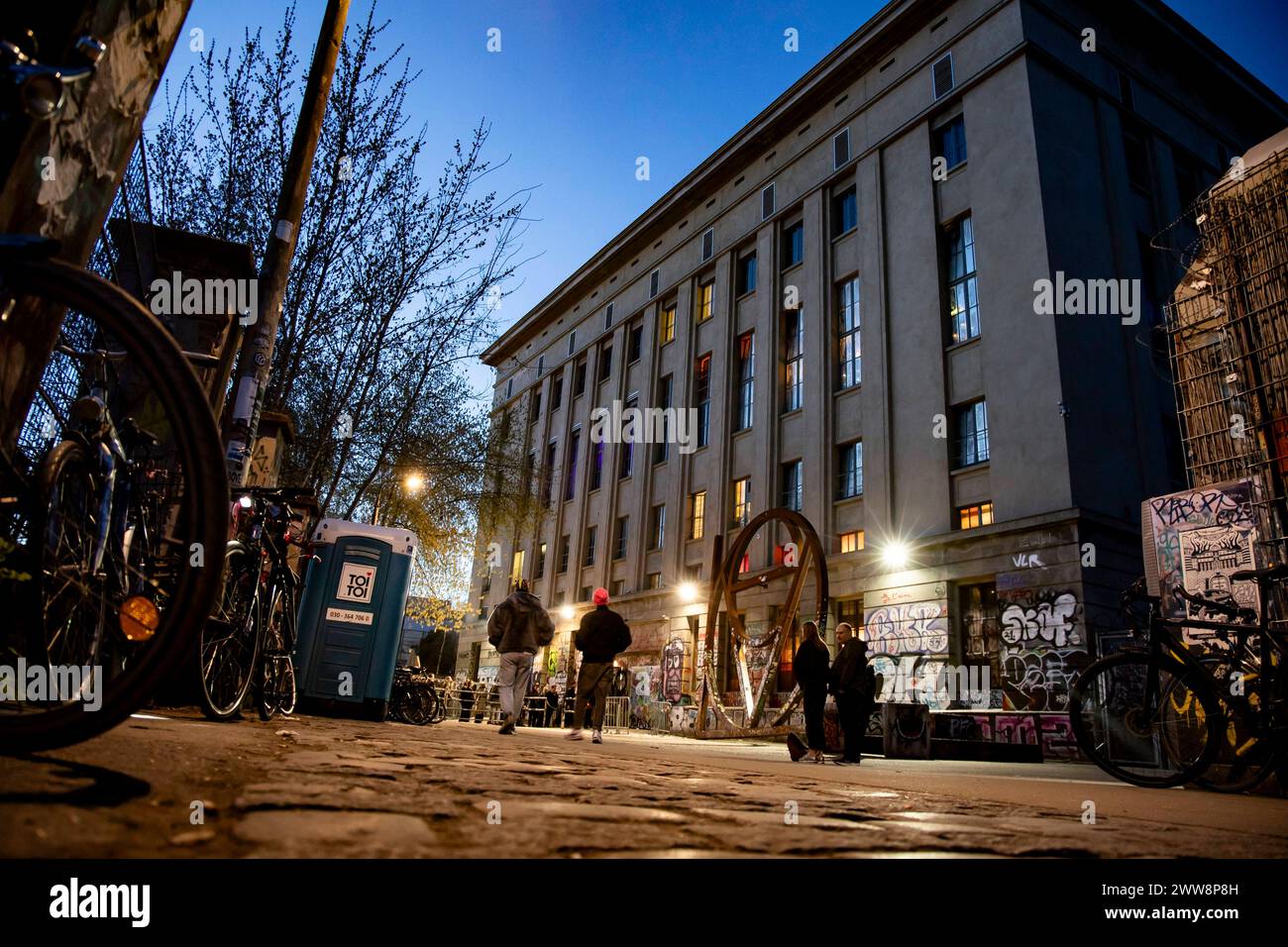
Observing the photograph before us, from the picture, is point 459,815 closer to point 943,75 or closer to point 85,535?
point 85,535

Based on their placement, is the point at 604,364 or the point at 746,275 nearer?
the point at 746,275

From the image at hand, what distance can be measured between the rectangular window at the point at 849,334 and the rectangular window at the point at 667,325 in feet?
35.8

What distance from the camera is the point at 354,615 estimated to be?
10008mm

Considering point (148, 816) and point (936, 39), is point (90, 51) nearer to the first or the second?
point (148, 816)

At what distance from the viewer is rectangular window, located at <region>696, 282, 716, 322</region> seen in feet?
106

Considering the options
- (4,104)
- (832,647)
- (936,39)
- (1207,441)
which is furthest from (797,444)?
(4,104)

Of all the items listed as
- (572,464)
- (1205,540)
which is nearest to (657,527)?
(572,464)

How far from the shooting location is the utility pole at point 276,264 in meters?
6.34

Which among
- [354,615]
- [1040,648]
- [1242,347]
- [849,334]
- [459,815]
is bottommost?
[459,815]

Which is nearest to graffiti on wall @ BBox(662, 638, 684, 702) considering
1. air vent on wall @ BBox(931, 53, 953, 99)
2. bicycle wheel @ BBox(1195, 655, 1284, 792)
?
air vent on wall @ BBox(931, 53, 953, 99)

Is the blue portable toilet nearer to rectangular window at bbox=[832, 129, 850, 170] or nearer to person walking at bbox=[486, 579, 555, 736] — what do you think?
person walking at bbox=[486, 579, 555, 736]

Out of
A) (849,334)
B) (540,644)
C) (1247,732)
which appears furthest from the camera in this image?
(849,334)

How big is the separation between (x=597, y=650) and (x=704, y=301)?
25.3m

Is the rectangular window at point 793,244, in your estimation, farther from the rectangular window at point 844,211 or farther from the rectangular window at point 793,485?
the rectangular window at point 793,485
